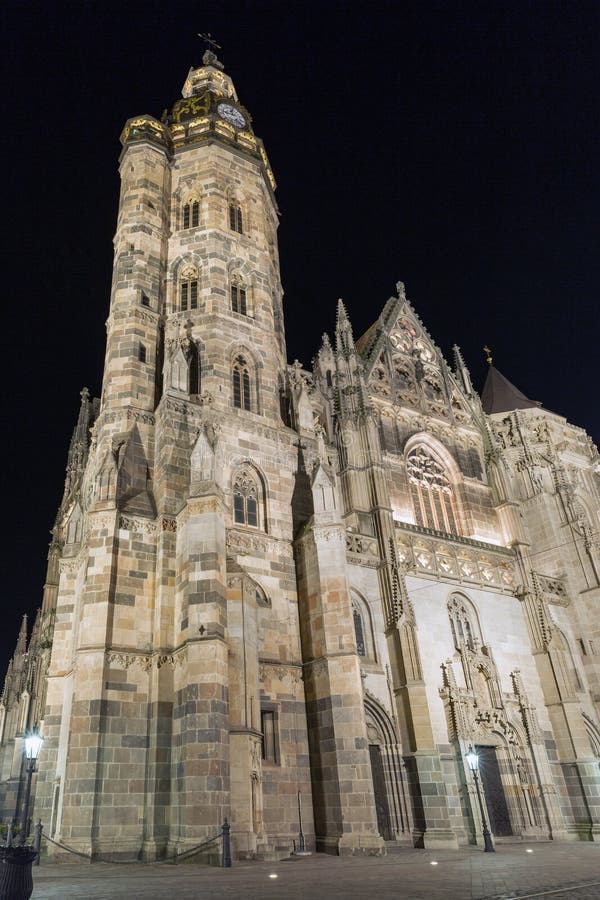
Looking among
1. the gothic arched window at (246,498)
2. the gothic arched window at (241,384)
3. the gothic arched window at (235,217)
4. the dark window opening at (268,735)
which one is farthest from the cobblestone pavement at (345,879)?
the gothic arched window at (235,217)

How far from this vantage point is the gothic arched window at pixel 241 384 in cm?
2538

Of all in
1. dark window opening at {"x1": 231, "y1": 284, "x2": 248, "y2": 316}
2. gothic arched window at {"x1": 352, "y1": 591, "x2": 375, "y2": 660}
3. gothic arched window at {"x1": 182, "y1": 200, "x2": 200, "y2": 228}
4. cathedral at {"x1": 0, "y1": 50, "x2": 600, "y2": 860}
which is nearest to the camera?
cathedral at {"x1": 0, "y1": 50, "x2": 600, "y2": 860}

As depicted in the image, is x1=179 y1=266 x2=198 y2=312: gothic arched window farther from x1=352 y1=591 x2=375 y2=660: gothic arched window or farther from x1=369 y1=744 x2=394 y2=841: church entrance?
x1=369 y1=744 x2=394 y2=841: church entrance

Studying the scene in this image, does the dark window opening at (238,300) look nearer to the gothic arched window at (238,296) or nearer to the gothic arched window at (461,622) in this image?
the gothic arched window at (238,296)

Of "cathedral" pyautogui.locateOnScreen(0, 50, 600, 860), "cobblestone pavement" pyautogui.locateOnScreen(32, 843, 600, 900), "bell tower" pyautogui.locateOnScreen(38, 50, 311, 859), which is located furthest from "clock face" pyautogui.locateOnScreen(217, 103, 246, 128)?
"cobblestone pavement" pyautogui.locateOnScreen(32, 843, 600, 900)

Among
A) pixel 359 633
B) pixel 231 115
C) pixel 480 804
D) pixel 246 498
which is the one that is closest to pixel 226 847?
pixel 480 804

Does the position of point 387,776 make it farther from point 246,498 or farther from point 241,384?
point 241,384

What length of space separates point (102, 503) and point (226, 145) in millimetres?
20490

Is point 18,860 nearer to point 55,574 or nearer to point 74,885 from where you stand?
point 74,885

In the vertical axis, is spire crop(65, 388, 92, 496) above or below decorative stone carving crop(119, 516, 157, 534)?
above

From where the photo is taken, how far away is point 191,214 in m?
29.9

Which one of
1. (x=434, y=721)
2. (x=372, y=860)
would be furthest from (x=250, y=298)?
(x=372, y=860)

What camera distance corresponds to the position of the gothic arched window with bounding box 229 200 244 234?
30.1m

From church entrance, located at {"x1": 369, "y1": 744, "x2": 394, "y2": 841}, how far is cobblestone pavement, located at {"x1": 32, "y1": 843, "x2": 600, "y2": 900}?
442 centimetres
